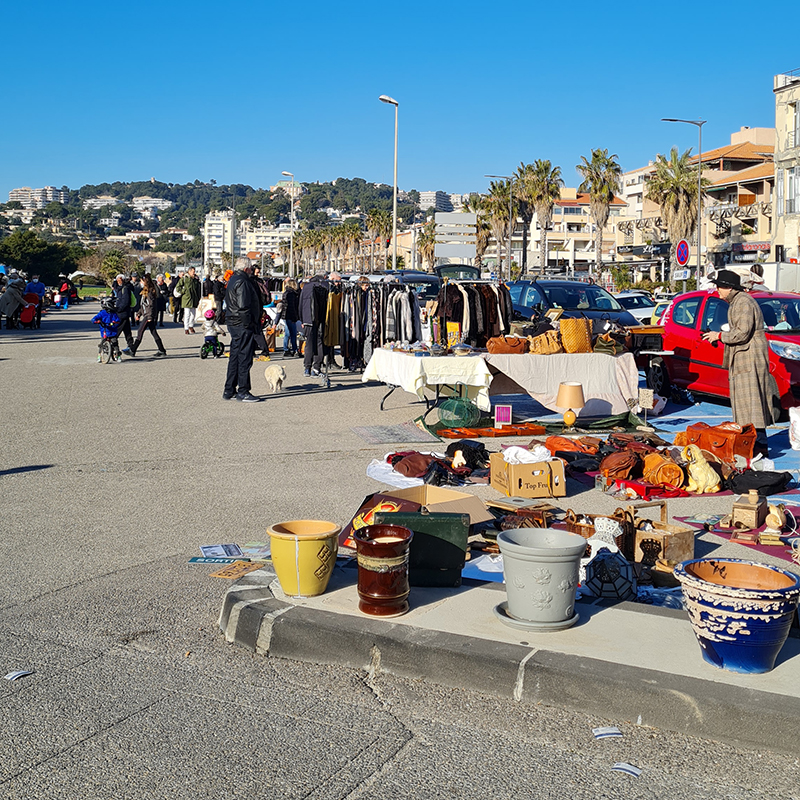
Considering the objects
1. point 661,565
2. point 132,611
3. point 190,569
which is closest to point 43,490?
point 190,569

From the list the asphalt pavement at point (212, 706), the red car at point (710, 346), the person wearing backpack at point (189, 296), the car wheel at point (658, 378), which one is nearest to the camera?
the asphalt pavement at point (212, 706)

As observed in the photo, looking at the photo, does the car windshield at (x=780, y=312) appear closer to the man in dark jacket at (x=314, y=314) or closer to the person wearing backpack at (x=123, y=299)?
the man in dark jacket at (x=314, y=314)

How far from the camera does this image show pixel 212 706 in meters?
4.38

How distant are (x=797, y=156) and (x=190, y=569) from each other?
4939 centimetres

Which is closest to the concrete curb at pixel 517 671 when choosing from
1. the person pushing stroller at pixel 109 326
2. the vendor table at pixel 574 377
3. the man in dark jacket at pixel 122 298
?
the vendor table at pixel 574 377

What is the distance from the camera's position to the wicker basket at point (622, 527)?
6605mm

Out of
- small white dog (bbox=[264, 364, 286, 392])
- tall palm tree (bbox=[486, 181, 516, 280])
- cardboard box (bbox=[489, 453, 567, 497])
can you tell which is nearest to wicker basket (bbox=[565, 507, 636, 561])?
cardboard box (bbox=[489, 453, 567, 497])

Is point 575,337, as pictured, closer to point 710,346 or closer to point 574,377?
point 574,377

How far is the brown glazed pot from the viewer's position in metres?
5.02

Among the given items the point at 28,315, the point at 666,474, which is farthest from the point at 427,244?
the point at 666,474

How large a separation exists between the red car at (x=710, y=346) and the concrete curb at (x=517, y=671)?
31.4 ft

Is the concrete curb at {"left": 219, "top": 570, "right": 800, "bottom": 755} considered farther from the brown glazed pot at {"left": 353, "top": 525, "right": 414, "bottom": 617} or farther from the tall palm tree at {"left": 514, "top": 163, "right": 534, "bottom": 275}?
the tall palm tree at {"left": 514, "top": 163, "right": 534, "bottom": 275}

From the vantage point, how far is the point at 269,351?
24.5 meters

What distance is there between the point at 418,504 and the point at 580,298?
14.5 metres
